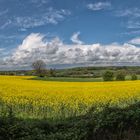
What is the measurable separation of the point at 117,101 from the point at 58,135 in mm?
12225

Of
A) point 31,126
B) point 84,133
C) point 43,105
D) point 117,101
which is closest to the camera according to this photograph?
point 84,133

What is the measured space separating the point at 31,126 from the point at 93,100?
992cm

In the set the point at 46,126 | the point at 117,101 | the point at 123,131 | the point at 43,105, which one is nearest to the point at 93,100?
the point at 117,101

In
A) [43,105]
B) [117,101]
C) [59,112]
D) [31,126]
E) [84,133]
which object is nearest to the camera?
[84,133]

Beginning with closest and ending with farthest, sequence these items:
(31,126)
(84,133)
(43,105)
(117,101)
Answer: (84,133), (31,126), (43,105), (117,101)

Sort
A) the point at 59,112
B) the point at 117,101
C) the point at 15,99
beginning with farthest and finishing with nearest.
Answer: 1. the point at 117,101
2. the point at 15,99
3. the point at 59,112

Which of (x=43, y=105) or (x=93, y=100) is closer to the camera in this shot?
(x=43, y=105)

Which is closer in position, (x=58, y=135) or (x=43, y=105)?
(x=58, y=135)

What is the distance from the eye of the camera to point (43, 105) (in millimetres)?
16578

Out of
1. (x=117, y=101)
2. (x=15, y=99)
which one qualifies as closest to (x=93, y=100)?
(x=117, y=101)

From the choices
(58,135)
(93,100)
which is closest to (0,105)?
(93,100)

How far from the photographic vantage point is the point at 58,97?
19.2 m

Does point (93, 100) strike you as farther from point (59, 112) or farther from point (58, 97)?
point (59, 112)

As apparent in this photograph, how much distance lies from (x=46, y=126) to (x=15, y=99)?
30.5ft
